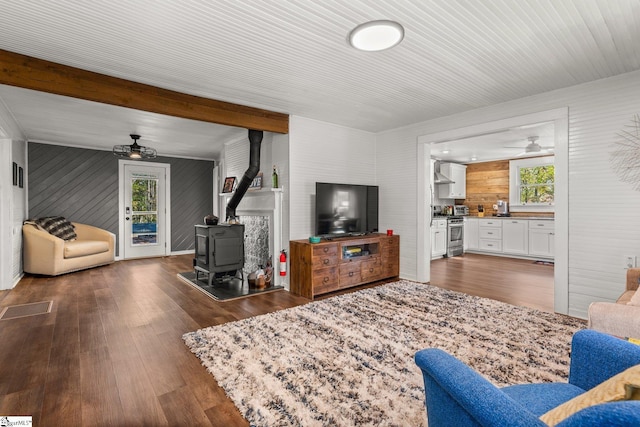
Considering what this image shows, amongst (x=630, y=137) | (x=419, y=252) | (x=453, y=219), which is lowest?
(x=419, y=252)

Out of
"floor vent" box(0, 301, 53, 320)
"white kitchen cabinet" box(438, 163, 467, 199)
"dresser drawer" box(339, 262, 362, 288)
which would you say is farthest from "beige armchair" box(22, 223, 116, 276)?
"white kitchen cabinet" box(438, 163, 467, 199)

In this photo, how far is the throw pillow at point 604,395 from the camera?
2.21 feet

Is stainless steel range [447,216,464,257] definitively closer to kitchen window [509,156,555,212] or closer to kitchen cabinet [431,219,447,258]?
kitchen cabinet [431,219,447,258]

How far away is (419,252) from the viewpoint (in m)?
4.83

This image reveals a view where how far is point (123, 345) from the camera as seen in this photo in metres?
2.63

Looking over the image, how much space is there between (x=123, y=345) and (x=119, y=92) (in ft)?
7.78

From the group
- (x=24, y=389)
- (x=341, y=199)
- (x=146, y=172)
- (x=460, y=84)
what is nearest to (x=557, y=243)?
(x=460, y=84)

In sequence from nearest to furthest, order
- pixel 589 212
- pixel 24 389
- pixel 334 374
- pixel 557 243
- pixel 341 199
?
1. pixel 24 389
2. pixel 334 374
3. pixel 589 212
4. pixel 557 243
5. pixel 341 199

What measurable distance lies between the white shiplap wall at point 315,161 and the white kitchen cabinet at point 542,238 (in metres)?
4.12

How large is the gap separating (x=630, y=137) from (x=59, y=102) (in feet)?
20.4

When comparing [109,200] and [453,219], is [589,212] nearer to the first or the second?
[453,219]

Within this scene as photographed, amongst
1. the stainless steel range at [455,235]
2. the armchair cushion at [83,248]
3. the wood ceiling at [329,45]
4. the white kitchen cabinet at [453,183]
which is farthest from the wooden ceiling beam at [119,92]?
the white kitchen cabinet at [453,183]

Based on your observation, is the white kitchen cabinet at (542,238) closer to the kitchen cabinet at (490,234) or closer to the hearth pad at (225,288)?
the kitchen cabinet at (490,234)

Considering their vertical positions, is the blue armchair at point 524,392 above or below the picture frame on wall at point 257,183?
below
